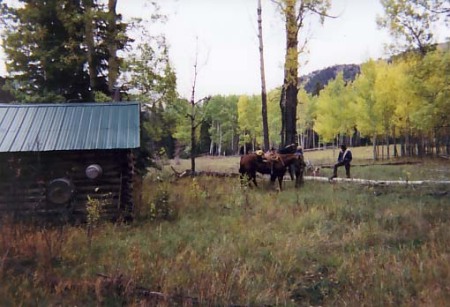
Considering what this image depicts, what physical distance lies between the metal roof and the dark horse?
6584 millimetres

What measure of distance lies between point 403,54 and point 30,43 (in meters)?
15.5

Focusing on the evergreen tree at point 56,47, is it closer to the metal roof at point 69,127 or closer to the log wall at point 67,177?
the metal roof at point 69,127

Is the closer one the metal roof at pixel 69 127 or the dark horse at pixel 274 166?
the metal roof at pixel 69 127

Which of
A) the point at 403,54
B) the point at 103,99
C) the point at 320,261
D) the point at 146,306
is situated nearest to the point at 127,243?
the point at 146,306

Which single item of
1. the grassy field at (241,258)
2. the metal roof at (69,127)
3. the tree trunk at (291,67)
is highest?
the tree trunk at (291,67)

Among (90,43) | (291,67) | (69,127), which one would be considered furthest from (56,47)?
(291,67)

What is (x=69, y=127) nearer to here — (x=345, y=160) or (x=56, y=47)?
(x=56, y=47)

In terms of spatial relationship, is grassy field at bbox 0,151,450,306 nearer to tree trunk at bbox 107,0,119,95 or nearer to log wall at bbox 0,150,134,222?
log wall at bbox 0,150,134,222

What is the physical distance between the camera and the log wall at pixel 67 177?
35.9ft

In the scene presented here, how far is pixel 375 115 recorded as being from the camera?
3956cm

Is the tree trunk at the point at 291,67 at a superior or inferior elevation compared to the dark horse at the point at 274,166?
superior

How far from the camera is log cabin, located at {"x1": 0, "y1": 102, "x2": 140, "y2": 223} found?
10875 mm

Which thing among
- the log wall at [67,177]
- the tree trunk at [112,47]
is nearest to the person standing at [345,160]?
the tree trunk at [112,47]

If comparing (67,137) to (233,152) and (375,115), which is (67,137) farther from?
(233,152)
